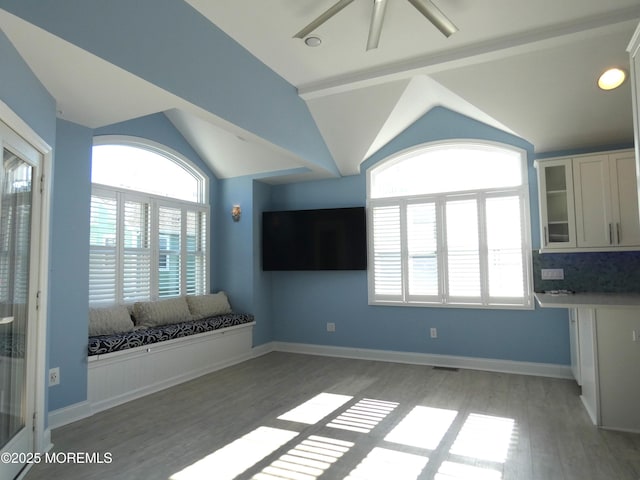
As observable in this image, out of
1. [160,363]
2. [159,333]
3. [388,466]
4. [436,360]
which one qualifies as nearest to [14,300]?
[159,333]

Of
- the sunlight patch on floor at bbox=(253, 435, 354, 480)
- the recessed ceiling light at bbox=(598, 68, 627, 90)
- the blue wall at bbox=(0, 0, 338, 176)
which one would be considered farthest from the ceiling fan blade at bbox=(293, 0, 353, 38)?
the sunlight patch on floor at bbox=(253, 435, 354, 480)

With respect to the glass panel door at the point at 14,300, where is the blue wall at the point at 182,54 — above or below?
above

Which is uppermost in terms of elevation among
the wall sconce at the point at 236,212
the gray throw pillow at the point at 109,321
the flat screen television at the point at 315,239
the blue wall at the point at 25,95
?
the blue wall at the point at 25,95

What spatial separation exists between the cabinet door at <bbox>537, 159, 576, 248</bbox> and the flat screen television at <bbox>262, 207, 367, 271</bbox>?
6.80 feet

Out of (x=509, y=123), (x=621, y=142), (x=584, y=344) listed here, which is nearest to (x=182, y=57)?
(x=509, y=123)

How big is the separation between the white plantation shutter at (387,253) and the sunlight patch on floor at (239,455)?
259 centimetres

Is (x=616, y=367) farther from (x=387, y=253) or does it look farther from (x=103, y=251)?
(x=103, y=251)

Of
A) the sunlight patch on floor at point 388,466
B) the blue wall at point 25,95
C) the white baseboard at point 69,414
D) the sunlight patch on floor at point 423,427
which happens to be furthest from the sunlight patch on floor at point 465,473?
the white baseboard at point 69,414

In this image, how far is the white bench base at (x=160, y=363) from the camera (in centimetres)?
352

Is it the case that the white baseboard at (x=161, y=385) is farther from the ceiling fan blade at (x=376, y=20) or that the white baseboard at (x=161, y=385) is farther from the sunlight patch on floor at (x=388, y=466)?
the ceiling fan blade at (x=376, y=20)

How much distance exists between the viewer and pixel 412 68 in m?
3.58

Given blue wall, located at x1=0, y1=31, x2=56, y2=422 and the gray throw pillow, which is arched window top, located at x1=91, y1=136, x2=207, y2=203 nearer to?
blue wall, located at x1=0, y1=31, x2=56, y2=422

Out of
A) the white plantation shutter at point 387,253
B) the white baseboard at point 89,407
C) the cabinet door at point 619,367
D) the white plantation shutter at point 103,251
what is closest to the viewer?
the cabinet door at point 619,367

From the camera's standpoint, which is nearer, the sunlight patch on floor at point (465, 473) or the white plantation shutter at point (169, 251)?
Answer: the sunlight patch on floor at point (465, 473)
